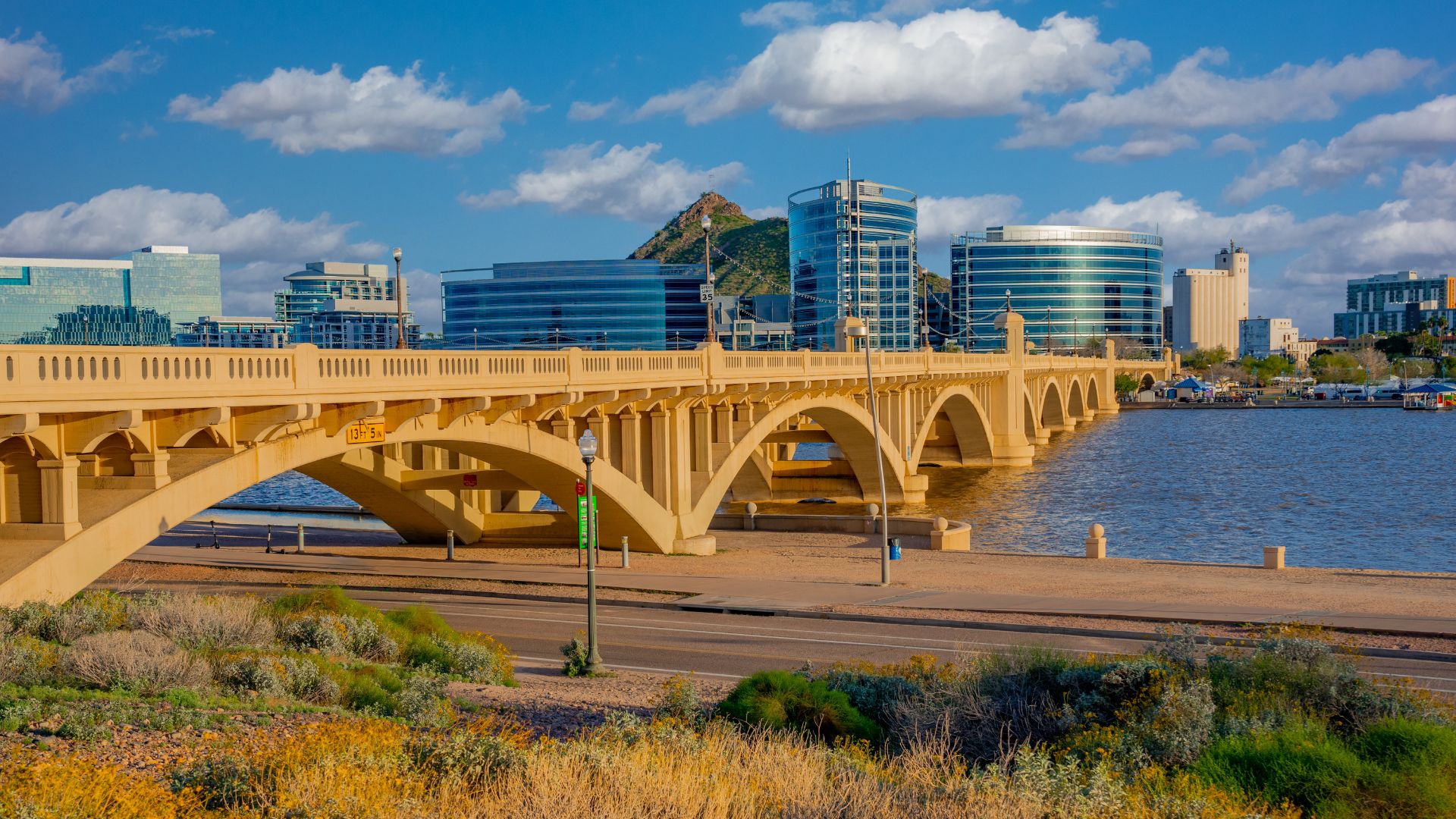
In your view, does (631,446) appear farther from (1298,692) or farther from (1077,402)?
(1077,402)

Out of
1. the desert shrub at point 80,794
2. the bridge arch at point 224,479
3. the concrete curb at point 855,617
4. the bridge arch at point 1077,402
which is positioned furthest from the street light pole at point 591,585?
the bridge arch at point 1077,402

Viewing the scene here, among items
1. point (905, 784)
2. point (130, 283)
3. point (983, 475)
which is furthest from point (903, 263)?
point (905, 784)

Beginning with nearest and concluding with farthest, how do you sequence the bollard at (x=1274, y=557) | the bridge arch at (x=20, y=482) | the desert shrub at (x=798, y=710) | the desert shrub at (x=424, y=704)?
the desert shrub at (x=424, y=704) < the desert shrub at (x=798, y=710) < the bridge arch at (x=20, y=482) < the bollard at (x=1274, y=557)

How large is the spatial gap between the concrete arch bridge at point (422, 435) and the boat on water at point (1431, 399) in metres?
106

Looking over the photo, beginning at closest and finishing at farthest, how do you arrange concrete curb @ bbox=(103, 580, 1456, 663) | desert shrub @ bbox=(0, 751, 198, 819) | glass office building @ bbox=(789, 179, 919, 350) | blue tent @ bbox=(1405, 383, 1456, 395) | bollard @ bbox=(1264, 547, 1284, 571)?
desert shrub @ bbox=(0, 751, 198, 819) < concrete curb @ bbox=(103, 580, 1456, 663) < bollard @ bbox=(1264, 547, 1284, 571) < blue tent @ bbox=(1405, 383, 1456, 395) < glass office building @ bbox=(789, 179, 919, 350)

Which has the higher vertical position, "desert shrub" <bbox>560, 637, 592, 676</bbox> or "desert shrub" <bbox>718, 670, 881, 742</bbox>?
"desert shrub" <bbox>718, 670, 881, 742</bbox>

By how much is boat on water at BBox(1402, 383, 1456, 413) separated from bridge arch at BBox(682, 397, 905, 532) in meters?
108

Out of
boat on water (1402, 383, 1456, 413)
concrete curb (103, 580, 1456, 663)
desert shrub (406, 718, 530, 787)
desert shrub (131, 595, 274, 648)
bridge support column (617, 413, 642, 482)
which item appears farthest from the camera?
boat on water (1402, 383, 1456, 413)

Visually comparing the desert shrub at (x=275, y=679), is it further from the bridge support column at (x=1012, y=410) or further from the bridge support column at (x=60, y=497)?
the bridge support column at (x=1012, y=410)

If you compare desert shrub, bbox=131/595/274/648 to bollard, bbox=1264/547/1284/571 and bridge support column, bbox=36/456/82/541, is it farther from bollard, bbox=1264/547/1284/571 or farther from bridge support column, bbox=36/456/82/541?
bollard, bbox=1264/547/1284/571

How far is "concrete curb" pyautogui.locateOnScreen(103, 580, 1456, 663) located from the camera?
19641 mm

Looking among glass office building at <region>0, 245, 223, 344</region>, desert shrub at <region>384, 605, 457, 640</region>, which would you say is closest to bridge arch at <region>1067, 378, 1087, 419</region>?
glass office building at <region>0, 245, 223, 344</region>

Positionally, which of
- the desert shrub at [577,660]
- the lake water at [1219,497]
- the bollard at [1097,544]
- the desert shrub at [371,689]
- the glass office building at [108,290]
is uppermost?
the glass office building at [108,290]

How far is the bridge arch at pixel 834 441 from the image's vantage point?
37375 millimetres
